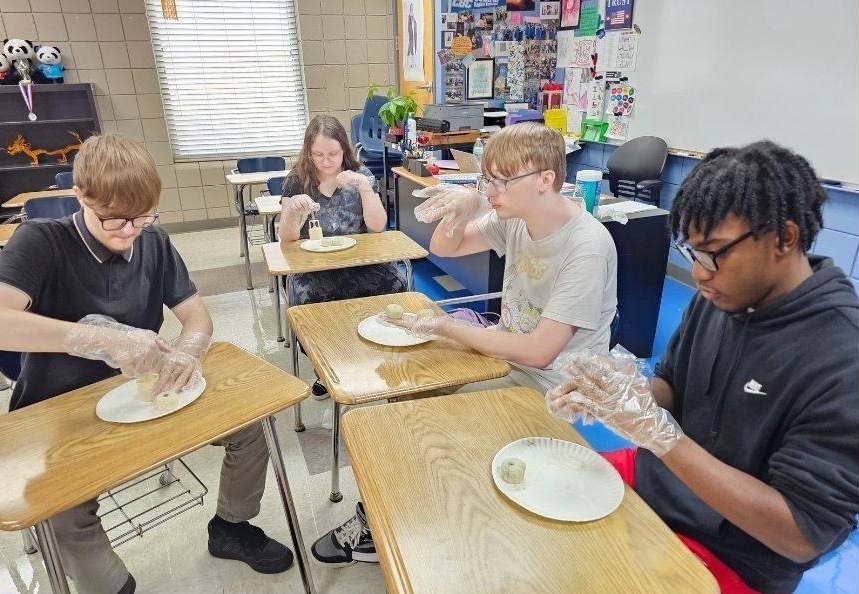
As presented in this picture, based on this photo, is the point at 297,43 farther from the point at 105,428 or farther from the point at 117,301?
the point at 105,428

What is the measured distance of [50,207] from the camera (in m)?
2.76

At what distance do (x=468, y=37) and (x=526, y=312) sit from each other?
3966 millimetres

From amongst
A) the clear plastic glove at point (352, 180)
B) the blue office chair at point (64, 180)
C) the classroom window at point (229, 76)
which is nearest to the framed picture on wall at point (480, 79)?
the classroom window at point (229, 76)

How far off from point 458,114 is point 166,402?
2.98 m

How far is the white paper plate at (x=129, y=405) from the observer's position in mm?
1108

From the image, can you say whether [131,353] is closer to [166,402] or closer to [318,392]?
[166,402]

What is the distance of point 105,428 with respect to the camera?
3.55 ft

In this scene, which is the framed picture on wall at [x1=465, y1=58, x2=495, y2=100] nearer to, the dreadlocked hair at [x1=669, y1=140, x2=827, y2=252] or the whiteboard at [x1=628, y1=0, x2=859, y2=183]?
the whiteboard at [x1=628, y1=0, x2=859, y2=183]

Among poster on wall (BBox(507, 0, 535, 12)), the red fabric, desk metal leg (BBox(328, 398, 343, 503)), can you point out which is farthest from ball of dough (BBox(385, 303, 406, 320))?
poster on wall (BBox(507, 0, 535, 12))

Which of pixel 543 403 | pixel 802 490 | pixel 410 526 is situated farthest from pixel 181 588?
pixel 802 490

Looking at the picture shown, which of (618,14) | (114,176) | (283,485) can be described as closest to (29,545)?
(283,485)

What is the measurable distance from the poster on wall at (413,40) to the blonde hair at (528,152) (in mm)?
4183

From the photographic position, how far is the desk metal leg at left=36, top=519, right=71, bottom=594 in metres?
1.01

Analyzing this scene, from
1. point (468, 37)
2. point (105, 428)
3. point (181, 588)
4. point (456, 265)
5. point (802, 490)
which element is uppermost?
point (468, 37)
